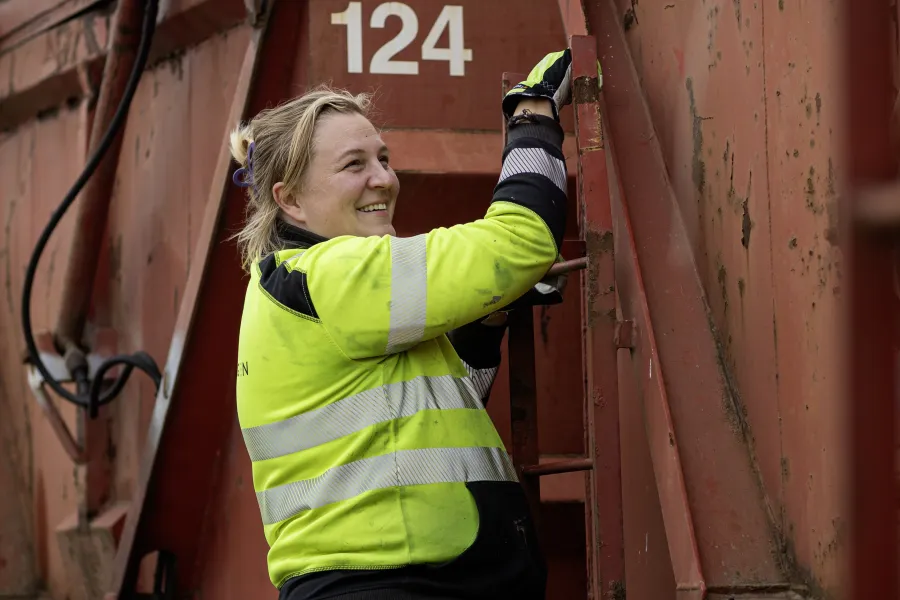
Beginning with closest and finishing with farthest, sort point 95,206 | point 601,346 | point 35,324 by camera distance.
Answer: point 601,346 < point 95,206 < point 35,324

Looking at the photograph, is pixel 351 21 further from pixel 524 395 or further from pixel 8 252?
pixel 8 252

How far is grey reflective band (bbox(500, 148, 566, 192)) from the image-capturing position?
173cm

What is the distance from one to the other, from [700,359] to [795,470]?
0.90 ft

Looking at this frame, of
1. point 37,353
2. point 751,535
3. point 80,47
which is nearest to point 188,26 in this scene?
point 80,47

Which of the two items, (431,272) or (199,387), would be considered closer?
(431,272)

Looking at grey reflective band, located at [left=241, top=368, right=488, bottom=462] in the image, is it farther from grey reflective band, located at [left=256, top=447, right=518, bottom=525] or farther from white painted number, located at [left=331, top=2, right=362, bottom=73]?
white painted number, located at [left=331, top=2, right=362, bottom=73]

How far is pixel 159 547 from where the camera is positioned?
3127 mm

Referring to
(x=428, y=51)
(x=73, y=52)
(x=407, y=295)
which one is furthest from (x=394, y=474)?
(x=73, y=52)

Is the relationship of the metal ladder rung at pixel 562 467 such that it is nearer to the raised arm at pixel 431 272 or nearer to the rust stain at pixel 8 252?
the raised arm at pixel 431 272

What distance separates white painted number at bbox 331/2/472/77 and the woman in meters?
0.98

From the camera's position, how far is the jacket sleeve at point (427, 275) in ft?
5.31

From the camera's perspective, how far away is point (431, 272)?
1.62 m

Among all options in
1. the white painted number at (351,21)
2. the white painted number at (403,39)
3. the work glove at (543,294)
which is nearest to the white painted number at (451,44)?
the white painted number at (403,39)

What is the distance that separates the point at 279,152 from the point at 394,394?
19.1 inches
